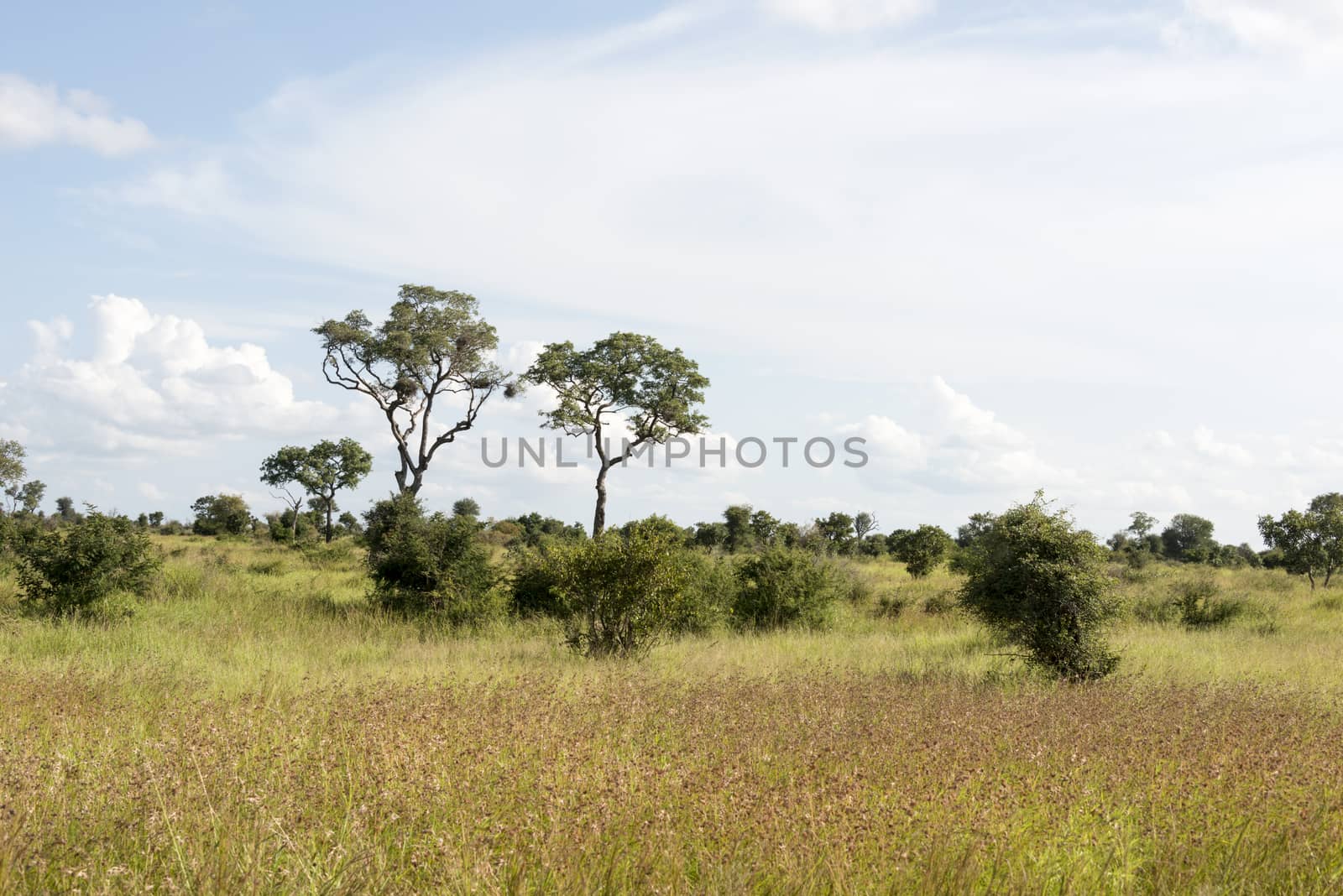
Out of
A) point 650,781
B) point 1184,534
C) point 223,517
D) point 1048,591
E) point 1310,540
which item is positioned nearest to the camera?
point 650,781

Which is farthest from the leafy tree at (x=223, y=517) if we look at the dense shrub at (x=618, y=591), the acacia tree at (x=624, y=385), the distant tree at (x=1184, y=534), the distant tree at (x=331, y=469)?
the distant tree at (x=1184, y=534)

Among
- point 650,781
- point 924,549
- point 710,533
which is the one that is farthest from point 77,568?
point 710,533

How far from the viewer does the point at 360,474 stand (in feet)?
211

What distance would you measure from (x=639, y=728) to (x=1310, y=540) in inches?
1575

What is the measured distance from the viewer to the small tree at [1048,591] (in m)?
12.4

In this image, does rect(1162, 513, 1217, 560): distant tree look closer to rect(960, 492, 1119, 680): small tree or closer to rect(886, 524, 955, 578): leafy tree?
rect(886, 524, 955, 578): leafy tree

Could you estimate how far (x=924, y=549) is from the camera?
110 ft

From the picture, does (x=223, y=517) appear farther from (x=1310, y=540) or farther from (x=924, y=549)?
(x=1310, y=540)

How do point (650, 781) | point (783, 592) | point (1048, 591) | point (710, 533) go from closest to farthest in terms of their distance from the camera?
point (650, 781), point (1048, 591), point (783, 592), point (710, 533)

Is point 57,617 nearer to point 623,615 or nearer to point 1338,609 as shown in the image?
point 623,615

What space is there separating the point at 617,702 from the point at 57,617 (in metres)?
13.2

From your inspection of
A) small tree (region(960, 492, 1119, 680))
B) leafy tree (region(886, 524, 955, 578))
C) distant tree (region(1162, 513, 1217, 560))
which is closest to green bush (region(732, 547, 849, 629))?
small tree (region(960, 492, 1119, 680))

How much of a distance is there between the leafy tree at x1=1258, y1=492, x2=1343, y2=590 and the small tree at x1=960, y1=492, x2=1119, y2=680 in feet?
97.4

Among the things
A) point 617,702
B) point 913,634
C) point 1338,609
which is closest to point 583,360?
point 913,634
